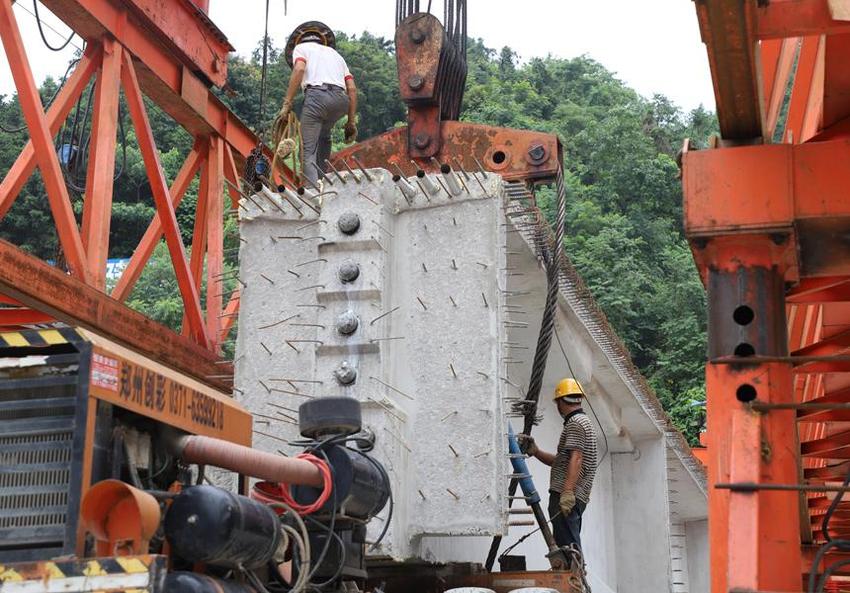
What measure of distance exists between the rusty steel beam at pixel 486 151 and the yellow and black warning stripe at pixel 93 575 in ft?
20.9

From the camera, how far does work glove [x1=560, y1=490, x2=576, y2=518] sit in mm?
9992

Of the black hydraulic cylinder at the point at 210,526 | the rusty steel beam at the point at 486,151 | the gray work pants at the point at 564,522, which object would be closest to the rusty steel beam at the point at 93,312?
the rusty steel beam at the point at 486,151

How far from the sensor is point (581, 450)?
10164 millimetres

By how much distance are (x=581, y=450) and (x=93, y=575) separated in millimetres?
6284

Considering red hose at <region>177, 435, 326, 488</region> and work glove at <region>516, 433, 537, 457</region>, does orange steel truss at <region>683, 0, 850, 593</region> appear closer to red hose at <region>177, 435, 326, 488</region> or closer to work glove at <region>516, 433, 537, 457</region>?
red hose at <region>177, 435, 326, 488</region>

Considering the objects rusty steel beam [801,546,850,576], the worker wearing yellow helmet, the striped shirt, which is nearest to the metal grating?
rusty steel beam [801,546,850,576]

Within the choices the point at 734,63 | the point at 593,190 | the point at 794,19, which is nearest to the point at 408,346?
the point at 734,63

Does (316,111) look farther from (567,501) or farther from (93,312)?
(567,501)

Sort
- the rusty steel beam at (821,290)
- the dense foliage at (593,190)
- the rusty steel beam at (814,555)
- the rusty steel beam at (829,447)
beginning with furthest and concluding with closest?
1. the dense foliage at (593,190)
2. the rusty steel beam at (814,555)
3. the rusty steel beam at (829,447)
4. the rusty steel beam at (821,290)

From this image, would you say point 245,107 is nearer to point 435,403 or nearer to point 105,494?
point 435,403

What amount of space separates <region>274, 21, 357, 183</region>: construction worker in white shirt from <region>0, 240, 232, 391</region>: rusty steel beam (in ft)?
6.90

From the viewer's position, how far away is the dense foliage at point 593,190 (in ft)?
126

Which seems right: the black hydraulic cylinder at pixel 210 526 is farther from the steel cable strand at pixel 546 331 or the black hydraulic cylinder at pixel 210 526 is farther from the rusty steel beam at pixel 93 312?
the steel cable strand at pixel 546 331

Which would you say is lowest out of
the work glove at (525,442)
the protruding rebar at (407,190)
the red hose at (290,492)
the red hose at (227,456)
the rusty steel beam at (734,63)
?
the red hose at (290,492)
